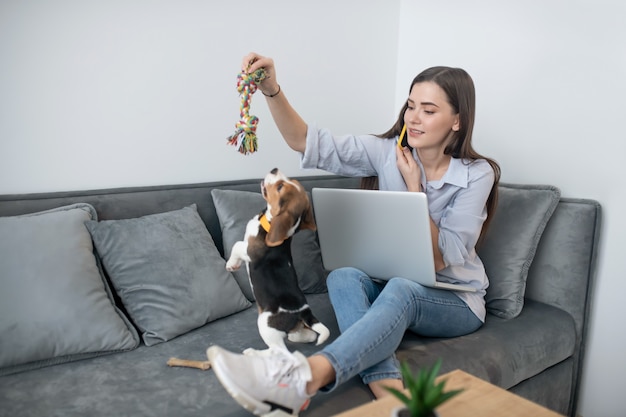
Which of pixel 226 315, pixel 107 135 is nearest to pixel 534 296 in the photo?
pixel 226 315

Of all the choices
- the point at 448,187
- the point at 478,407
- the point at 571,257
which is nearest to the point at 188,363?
the point at 478,407

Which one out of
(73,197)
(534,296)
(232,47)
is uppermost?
(232,47)

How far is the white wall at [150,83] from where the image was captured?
1713 mm

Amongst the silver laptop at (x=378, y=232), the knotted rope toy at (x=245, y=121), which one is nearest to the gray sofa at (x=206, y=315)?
the silver laptop at (x=378, y=232)

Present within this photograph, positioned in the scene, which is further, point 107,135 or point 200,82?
point 200,82

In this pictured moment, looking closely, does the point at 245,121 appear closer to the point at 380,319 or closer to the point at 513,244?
the point at 380,319

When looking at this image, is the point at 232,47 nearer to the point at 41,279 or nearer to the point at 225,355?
the point at 41,279

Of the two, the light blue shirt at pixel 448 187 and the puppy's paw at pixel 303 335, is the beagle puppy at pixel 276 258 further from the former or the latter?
the light blue shirt at pixel 448 187

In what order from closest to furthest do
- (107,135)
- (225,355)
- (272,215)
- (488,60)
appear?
(225,355) < (272,215) < (107,135) < (488,60)

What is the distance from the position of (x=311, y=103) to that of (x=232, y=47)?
455 mm

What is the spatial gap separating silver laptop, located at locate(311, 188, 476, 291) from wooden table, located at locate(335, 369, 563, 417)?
0.46 m

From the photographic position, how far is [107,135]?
1.88 m

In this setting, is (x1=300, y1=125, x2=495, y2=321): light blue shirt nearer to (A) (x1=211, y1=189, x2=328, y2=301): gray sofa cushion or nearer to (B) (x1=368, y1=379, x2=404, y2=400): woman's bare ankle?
(A) (x1=211, y1=189, x2=328, y2=301): gray sofa cushion

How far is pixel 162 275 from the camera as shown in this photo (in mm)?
1619
